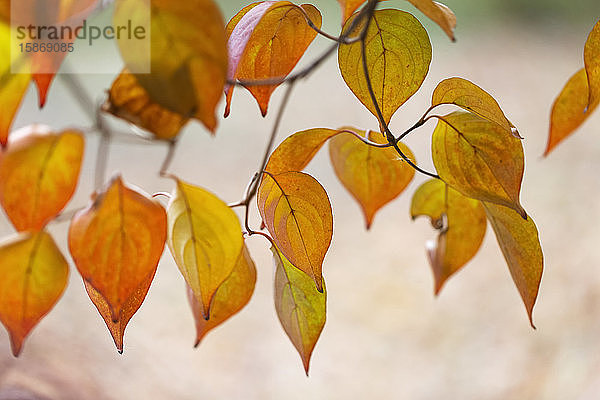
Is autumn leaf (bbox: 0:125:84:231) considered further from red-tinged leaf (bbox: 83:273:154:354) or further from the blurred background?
the blurred background

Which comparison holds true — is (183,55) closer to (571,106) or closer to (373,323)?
(571,106)

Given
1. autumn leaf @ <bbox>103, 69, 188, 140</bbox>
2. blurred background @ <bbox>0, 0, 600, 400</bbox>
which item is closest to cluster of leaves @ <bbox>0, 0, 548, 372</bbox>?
autumn leaf @ <bbox>103, 69, 188, 140</bbox>

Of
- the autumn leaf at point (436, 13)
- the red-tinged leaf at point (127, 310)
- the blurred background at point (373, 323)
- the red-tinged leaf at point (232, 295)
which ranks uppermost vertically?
the autumn leaf at point (436, 13)

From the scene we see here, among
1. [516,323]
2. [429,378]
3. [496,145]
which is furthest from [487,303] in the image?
[496,145]

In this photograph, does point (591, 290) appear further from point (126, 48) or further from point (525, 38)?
point (525, 38)

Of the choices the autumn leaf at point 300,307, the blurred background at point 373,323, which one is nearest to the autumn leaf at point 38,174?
the autumn leaf at point 300,307

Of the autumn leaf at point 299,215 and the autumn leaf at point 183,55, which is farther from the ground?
the autumn leaf at point 183,55

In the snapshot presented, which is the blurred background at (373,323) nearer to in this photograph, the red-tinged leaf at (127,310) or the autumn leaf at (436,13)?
the red-tinged leaf at (127,310)

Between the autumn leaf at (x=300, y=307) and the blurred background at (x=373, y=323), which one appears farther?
the blurred background at (x=373, y=323)
